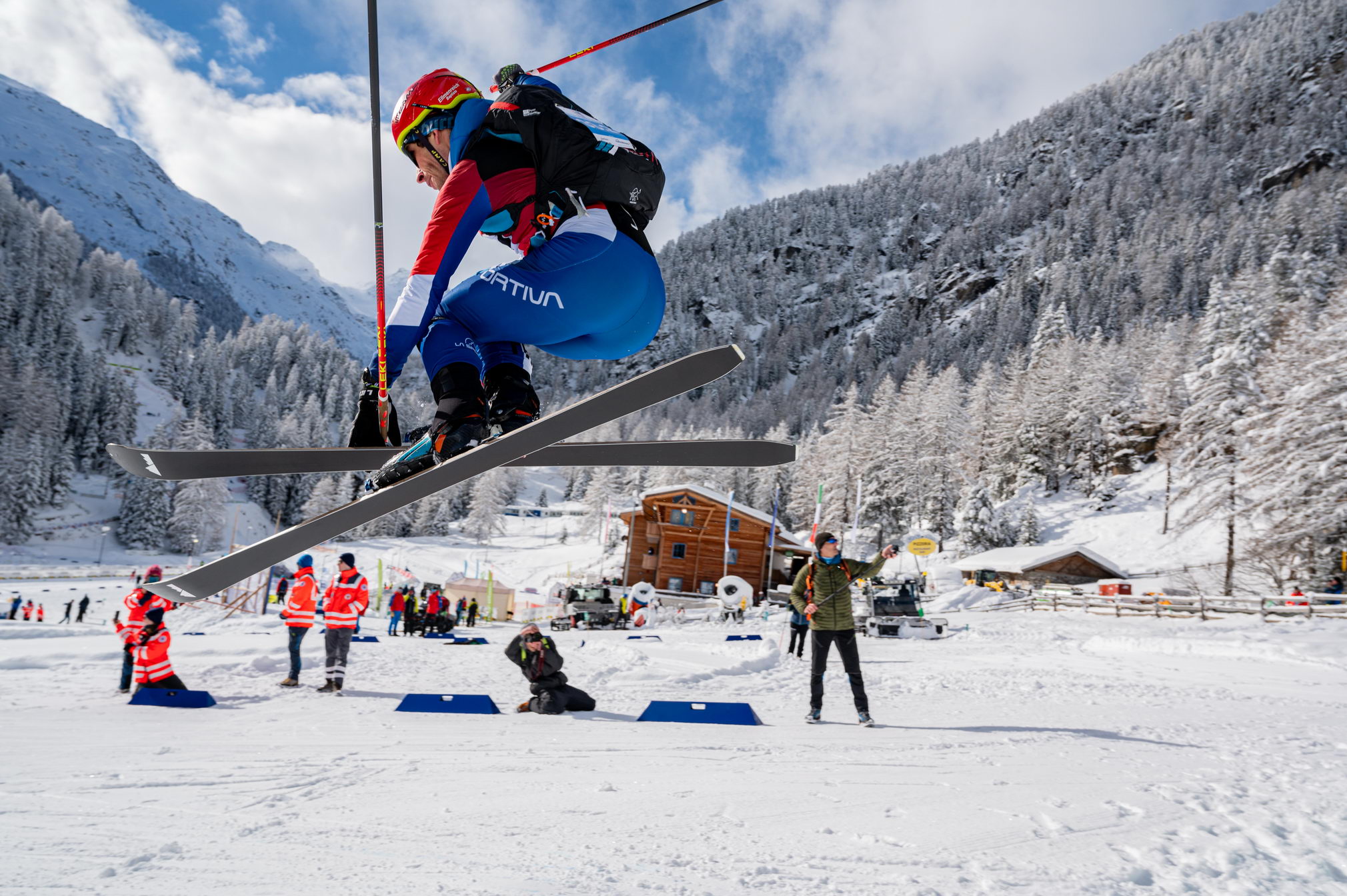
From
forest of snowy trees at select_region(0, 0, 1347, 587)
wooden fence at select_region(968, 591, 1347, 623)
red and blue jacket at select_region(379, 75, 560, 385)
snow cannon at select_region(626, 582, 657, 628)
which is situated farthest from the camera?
forest of snowy trees at select_region(0, 0, 1347, 587)

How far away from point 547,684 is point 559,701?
22 cm

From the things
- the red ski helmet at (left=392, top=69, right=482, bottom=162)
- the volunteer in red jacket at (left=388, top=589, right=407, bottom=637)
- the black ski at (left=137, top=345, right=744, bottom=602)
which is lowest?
the volunteer in red jacket at (left=388, top=589, right=407, bottom=637)

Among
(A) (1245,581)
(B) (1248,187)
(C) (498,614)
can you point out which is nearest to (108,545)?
(C) (498,614)

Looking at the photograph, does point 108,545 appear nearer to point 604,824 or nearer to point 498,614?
point 498,614

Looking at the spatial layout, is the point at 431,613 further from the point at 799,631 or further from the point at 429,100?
the point at 429,100

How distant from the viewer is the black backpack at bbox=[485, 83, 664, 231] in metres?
2.26

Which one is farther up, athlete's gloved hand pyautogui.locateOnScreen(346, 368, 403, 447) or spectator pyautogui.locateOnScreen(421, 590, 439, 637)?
athlete's gloved hand pyautogui.locateOnScreen(346, 368, 403, 447)

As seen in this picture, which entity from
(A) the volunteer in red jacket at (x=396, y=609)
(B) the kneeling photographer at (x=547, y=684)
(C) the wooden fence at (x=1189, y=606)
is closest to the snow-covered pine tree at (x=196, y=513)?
(A) the volunteer in red jacket at (x=396, y=609)

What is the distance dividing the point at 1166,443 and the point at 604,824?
50624 millimetres

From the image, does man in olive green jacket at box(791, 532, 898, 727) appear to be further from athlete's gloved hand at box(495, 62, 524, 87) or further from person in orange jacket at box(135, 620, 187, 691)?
person in orange jacket at box(135, 620, 187, 691)

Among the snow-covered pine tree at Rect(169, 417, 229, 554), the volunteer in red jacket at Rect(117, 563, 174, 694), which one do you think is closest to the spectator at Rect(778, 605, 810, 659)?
the volunteer in red jacket at Rect(117, 563, 174, 694)

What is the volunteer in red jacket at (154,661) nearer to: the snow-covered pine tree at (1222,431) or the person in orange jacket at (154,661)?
the person in orange jacket at (154,661)

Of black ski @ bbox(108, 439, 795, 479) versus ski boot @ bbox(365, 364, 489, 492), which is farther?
black ski @ bbox(108, 439, 795, 479)

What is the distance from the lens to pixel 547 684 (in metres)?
6.50
